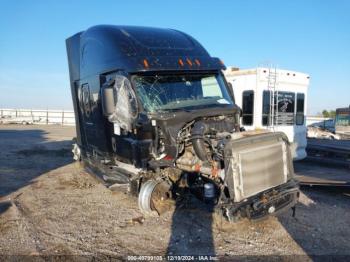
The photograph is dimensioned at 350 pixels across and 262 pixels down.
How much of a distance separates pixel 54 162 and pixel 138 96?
24.8ft

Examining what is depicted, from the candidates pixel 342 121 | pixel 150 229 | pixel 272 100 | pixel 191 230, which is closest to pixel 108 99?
pixel 150 229

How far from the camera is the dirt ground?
5.07 meters

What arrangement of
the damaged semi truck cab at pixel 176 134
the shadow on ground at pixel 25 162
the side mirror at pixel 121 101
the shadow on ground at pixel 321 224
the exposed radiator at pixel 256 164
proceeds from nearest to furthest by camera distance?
1. the shadow on ground at pixel 321 224
2. the exposed radiator at pixel 256 164
3. the damaged semi truck cab at pixel 176 134
4. the side mirror at pixel 121 101
5. the shadow on ground at pixel 25 162

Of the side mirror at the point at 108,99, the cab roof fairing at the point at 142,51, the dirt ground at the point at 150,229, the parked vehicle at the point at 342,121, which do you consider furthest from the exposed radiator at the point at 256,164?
the parked vehicle at the point at 342,121

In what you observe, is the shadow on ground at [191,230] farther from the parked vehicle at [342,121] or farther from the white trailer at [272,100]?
the parked vehicle at [342,121]

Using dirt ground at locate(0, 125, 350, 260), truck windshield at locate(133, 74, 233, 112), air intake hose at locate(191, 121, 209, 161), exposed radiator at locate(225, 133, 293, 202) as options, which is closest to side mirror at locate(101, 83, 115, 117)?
truck windshield at locate(133, 74, 233, 112)

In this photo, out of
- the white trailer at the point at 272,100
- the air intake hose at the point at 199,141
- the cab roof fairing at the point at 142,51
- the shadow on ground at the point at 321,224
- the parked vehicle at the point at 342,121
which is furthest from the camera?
the parked vehicle at the point at 342,121

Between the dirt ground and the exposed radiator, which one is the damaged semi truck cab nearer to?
the exposed radiator

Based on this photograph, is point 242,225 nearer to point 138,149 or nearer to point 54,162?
point 138,149

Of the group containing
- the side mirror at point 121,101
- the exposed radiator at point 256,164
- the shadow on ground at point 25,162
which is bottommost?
the shadow on ground at point 25,162

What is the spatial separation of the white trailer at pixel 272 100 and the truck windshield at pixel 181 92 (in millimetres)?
3957

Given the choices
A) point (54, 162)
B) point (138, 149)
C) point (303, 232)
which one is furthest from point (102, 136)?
point (54, 162)

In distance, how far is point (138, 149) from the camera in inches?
250

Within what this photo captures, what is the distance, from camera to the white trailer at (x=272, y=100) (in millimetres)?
10789
